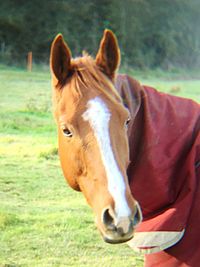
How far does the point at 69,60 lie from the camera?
243 centimetres

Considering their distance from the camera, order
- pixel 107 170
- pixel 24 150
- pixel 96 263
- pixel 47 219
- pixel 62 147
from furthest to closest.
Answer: pixel 24 150 < pixel 47 219 < pixel 96 263 < pixel 62 147 < pixel 107 170

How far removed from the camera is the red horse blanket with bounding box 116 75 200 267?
248cm

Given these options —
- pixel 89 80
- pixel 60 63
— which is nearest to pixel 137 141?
pixel 89 80

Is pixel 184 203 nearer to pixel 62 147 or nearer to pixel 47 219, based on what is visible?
pixel 62 147

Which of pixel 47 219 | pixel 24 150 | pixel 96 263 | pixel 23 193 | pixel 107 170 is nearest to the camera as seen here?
pixel 107 170

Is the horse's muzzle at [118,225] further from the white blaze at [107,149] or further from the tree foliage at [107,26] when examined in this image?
the tree foliage at [107,26]

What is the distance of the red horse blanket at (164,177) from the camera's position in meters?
2.48

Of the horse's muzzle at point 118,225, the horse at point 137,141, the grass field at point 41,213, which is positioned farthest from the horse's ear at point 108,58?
the grass field at point 41,213

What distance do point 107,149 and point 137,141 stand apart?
0.40m

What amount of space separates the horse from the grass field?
1881 mm

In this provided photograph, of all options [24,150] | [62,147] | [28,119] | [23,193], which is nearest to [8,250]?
[23,193]

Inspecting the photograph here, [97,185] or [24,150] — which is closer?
[97,185]

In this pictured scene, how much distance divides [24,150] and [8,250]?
3184mm

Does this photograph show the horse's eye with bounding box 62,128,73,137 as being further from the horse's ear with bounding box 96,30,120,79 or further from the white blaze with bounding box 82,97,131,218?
the horse's ear with bounding box 96,30,120,79
